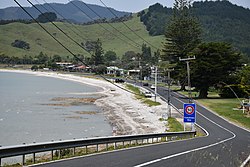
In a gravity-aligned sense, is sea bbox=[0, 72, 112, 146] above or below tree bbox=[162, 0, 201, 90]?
below

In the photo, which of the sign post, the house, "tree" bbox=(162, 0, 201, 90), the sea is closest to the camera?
the sign post

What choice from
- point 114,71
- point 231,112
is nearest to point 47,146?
point 231,112

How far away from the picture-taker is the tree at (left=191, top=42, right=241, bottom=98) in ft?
258

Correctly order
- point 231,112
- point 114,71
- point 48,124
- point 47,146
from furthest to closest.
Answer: point 114,71, point 231,112, point 48,124, point 47,146

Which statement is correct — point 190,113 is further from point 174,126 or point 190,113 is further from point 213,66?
point 213,66

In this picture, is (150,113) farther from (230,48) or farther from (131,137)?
(131,137)

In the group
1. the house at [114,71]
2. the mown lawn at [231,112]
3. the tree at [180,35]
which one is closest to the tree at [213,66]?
the mown lawn at [231,112]

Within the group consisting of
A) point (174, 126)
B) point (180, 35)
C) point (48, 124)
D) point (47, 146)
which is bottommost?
point (48, 124)

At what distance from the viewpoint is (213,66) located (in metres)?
78.3

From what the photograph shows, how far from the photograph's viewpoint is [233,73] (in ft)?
271

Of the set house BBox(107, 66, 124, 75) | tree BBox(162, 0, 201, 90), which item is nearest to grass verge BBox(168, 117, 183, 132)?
tree BBox(162, 0, 201, 90)

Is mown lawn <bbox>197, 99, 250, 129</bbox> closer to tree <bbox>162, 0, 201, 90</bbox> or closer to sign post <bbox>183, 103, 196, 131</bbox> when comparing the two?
sign post <bbox>183, 103, 196, 131</bbox>

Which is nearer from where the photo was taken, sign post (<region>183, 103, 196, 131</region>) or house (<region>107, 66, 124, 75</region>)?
sign post (<region>183, 103, 196, 131</region>)

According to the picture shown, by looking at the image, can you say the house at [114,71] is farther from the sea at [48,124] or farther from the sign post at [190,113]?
the sign post at [190,113]
